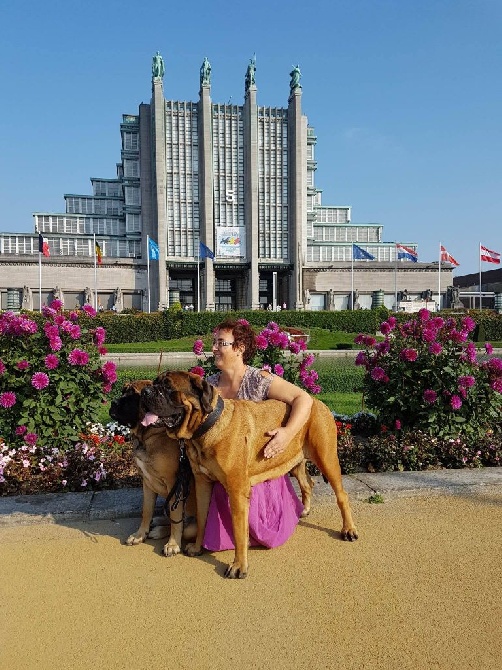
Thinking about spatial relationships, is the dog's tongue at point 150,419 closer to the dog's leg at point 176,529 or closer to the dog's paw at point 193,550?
the dog's leg at point 176,529

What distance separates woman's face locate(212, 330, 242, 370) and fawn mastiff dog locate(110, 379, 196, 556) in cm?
58

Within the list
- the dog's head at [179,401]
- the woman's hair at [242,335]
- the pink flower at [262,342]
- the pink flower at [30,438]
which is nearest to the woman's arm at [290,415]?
the woman's hair at [242,335]

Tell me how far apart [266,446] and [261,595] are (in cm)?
91

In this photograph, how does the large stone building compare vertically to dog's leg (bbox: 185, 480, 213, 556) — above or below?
above

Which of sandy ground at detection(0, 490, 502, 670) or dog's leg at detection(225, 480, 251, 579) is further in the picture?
dog's leg at detection(225, 480, 251, 579)

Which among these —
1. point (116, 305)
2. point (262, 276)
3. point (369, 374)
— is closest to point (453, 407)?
point (369, 374)

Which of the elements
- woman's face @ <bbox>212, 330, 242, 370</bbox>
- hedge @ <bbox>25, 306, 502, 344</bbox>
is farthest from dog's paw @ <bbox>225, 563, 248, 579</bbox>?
hedge @ <bbox>25, 306, 502, 344</bbox>

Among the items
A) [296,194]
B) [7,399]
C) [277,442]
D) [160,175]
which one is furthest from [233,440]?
[296,194]

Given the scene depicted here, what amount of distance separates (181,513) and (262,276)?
181 feet

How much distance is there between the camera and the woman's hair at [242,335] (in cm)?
377

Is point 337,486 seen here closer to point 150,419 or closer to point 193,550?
point 193,550

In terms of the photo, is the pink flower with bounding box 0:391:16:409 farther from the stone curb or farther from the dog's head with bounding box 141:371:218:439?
the dog's head with bounding box 141:371:218:439

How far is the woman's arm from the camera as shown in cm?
341

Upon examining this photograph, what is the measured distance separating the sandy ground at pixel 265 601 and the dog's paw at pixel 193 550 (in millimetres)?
57
